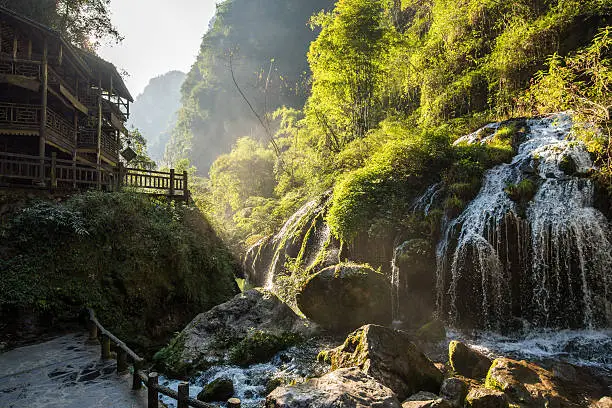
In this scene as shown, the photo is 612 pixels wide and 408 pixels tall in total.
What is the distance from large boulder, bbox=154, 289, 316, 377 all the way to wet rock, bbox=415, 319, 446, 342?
315 centimetres

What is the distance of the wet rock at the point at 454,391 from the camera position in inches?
268

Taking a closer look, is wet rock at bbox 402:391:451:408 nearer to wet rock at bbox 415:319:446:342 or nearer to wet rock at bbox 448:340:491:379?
wet rock at bbox 448:340:491:379

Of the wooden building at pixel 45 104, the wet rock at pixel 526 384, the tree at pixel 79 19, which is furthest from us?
the tree at pixel 79 19

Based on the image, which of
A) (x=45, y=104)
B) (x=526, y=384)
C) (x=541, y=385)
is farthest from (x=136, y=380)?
(x=45, y=104)

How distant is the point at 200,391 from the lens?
830 cm

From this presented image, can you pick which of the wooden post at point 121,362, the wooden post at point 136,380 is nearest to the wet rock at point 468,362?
the wooden post at point 136,380

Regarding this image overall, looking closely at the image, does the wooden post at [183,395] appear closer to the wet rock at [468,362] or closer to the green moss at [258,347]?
the green moss at [258,347]

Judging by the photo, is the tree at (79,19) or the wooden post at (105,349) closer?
the wooden post at (105,349)

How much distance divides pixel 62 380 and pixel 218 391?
124 inches

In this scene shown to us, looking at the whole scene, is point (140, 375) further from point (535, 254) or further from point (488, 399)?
point (535, 254)

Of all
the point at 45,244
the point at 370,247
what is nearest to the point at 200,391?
the point at 45,244

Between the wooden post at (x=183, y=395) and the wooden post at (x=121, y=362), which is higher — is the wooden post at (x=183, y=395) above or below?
above

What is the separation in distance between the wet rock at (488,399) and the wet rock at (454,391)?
10.6 inches

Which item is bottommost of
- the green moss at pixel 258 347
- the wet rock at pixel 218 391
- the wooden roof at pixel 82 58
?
the wet rock at pixel 218 391
